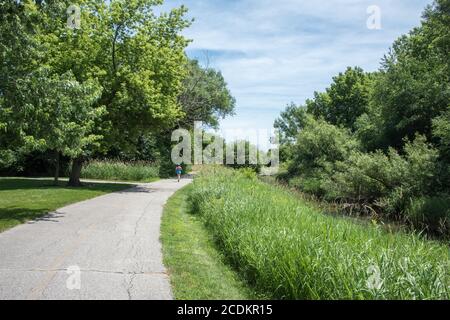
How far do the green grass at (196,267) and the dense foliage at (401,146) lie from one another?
436cm

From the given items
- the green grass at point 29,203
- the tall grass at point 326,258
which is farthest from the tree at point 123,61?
the tall grass at point 326,258

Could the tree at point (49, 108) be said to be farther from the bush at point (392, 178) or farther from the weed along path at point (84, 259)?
the bush at point (392, 178)

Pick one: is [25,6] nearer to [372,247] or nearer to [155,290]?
[155,290]

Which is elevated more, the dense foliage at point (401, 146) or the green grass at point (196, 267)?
the dense foliage at point (401, 146)

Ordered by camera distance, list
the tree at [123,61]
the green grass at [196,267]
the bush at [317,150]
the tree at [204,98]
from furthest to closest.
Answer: the tree at [204,98] < the bush at [317,150] < the tree at [123,61] < the green grass at [196,267]

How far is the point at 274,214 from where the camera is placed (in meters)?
10.2

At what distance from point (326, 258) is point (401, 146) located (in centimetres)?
2562

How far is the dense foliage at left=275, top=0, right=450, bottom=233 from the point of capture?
67.8 ft

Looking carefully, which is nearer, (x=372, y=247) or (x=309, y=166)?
(x=372, y=247)

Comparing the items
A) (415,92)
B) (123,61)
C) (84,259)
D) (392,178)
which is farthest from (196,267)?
(415,92)

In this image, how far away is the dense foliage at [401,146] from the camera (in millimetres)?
20672

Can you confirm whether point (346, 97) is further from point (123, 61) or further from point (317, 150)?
point (123, 61)
